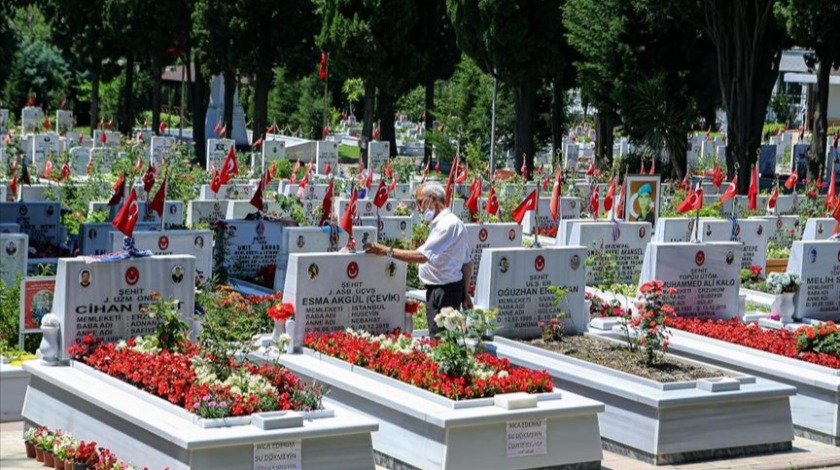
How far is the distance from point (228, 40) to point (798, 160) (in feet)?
64.8

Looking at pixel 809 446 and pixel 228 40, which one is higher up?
pixel 228 40

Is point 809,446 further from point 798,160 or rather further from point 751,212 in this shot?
point 798,160

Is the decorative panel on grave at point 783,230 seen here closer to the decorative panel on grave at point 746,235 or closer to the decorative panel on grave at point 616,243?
the decorative panel on grave at point 746,235

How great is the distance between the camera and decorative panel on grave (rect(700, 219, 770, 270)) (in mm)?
21094

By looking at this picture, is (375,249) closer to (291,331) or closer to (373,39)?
(291,331)

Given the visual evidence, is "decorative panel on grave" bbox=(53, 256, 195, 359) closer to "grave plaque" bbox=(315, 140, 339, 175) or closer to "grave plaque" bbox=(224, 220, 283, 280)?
"grave plaque" bbox=(224, 220, 283, 280)

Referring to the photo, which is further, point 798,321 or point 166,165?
point 166,165

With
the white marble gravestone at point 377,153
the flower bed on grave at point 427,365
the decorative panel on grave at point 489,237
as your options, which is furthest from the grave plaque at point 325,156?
the flower bed on grave at point 427,365

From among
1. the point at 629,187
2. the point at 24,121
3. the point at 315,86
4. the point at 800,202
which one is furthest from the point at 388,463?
the point at 315,86

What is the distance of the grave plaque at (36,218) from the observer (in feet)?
71.1

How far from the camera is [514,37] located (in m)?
42.3

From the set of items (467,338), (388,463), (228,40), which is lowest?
(388,463)

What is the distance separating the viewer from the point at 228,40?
51344mm

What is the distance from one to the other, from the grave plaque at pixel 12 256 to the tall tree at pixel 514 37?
2693 centimetres
